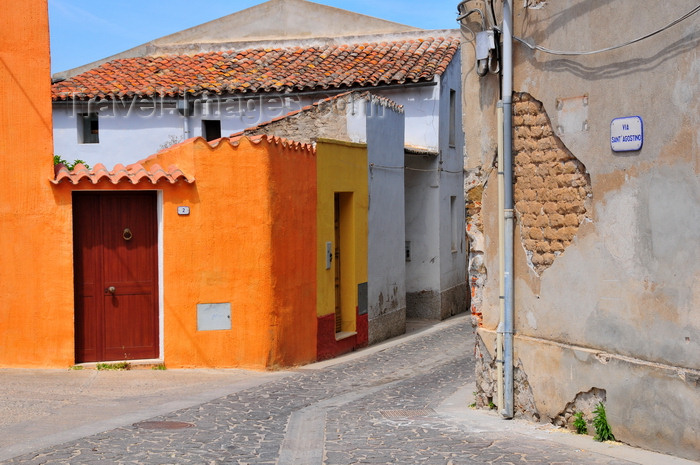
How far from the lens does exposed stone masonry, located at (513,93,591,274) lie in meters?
7.89

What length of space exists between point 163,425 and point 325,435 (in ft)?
5.26

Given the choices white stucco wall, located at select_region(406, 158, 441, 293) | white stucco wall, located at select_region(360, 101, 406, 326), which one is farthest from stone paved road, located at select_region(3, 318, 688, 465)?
white stucco wall, located at select_region(406, 158, 441, 293)

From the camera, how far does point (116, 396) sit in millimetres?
10000

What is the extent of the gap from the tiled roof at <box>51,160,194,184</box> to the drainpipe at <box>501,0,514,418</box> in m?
5.19

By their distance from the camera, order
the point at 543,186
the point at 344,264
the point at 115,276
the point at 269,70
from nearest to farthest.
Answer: the point at 543,186, the point at 115,276, the point at 344,264, the point at 269,70

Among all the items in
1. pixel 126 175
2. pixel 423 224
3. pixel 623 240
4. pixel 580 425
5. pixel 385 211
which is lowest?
pixel 580 425

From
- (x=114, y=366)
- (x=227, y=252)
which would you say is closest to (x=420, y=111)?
(x=227, y=252)

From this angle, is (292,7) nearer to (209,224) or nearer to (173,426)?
(209,224)

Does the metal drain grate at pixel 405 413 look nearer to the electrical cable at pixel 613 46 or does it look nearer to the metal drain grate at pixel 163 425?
the metal drain grate at pixel 163 425

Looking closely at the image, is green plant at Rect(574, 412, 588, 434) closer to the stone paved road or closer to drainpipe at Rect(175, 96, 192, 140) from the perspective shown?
the stone paved road

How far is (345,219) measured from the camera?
16.4 m

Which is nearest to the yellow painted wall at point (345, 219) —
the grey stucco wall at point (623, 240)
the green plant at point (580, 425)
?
the grey stucco wall at point (623, 240)

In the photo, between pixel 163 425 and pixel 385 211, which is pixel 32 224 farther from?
pixel 385 211

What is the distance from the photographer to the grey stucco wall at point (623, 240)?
6.71m
